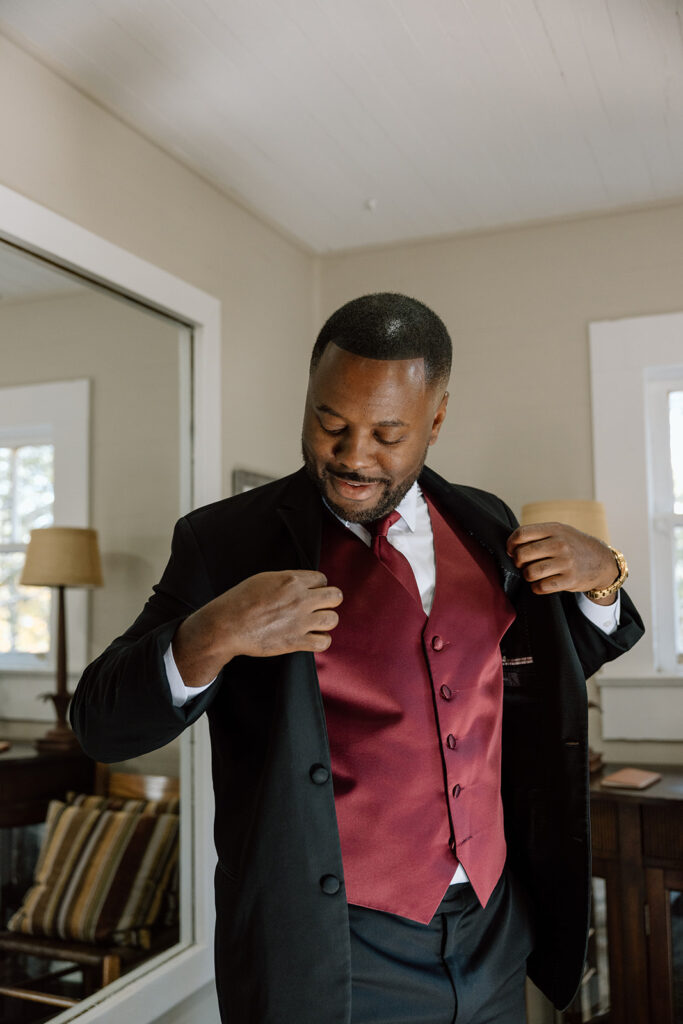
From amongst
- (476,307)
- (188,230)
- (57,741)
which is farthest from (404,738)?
(476,307)

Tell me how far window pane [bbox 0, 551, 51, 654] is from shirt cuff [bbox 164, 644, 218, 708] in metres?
1.27

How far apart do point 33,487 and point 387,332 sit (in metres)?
1.36

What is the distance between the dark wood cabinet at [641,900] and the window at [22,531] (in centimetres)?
165

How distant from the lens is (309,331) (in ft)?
12.1

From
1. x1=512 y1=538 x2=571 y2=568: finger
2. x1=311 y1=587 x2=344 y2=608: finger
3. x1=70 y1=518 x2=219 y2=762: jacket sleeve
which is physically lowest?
x1=70 y1=518 x2=219 y2=762: jacket sleeve

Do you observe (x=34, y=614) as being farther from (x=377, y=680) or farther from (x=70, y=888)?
(x=377, y=680)

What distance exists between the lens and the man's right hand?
1111mm

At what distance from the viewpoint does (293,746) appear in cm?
119

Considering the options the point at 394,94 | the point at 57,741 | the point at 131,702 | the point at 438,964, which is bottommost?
the point at 438,964

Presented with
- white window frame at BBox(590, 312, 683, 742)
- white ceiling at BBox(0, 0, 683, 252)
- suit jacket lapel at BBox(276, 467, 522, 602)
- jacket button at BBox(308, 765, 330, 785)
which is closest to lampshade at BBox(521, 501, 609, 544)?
white window frame at BBox(590, 312, 683, 742)

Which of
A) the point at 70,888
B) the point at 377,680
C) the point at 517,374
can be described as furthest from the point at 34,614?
the point at 517,374

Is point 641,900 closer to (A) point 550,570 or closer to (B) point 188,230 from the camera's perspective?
(A) point 550,570

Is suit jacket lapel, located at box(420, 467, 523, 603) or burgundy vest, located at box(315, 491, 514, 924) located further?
suit jacket lapel, located at box(420, 467, 523, 603)

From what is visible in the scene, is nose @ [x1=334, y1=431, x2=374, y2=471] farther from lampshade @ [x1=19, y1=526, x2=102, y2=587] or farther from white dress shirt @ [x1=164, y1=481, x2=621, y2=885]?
lampshade @ [x1=19, y1=526, x2=102, y2=587]
